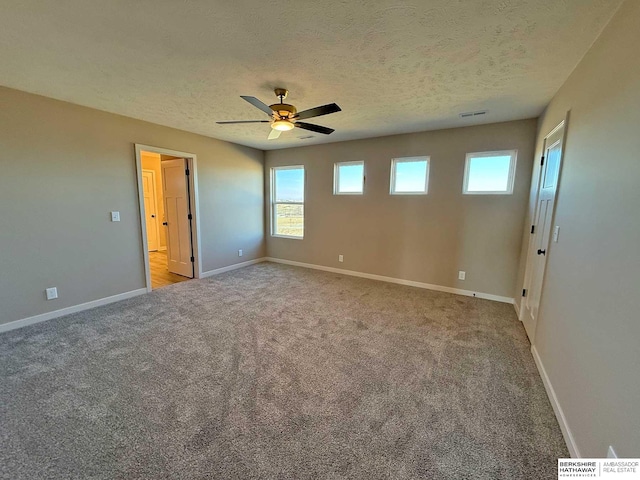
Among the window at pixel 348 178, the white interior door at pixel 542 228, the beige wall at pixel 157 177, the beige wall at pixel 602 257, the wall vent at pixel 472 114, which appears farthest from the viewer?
Answer: the beige wall at pixel 157 177

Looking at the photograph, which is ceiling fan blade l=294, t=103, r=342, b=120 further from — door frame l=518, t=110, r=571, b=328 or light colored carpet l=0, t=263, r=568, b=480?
light colored carpet l=0, t=263, r=568, b=480

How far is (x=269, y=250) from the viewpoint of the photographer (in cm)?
607

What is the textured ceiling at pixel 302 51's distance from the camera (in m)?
1.50

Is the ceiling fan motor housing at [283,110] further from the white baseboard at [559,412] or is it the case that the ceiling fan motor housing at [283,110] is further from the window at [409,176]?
the white baseboard at [559,412]

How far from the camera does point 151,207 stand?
22.1 feet

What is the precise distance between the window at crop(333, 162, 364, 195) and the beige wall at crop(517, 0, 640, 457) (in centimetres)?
296

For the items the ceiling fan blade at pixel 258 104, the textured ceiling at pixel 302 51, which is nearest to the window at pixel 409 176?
the textured ceiling at pixel 302 51

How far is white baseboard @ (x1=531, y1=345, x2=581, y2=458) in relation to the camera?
147 cm

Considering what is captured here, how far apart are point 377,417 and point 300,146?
4732 millimetres

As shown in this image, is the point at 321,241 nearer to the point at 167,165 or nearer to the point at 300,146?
the point at 300,146

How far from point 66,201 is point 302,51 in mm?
3245

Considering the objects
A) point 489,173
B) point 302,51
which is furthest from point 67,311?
point 489,173

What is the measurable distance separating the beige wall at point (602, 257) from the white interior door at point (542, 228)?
0.36m

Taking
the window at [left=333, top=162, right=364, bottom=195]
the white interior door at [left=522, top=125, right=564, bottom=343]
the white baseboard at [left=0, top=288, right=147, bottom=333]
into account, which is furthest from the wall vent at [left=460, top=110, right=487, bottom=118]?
the white baseboard at [left=0, top=288, right=147, bottom=333]
